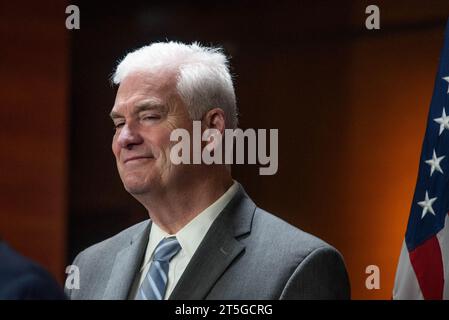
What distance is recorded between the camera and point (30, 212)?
2.96m

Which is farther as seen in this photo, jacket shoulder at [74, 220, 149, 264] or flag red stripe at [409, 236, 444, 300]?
flag red stripe at [409, 236, 444, 300]

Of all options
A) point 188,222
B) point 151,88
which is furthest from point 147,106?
point 188,222

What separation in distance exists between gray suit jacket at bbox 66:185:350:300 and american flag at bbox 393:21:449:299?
18.3 inches

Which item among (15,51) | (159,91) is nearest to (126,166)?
(159,91)

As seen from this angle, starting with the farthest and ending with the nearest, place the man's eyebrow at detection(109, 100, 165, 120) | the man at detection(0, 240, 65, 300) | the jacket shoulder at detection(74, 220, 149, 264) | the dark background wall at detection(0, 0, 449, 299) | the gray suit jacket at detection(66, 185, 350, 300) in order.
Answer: the dark background wall at detection(0, 0, 449, 299)
the jacket shoulder at detection(74, 220, 149, 264)
the man's eyebrow at detection(109, 100, 165, 120)
the gray suit jacket at detection(66, 185, 350, 300)
the man at detection(0, 240, 65, 300)

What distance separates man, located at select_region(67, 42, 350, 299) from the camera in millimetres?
2521

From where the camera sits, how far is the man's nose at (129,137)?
8.52ft

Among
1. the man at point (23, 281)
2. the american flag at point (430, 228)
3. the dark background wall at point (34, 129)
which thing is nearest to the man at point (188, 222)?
the dark background wall at point (34, 129)

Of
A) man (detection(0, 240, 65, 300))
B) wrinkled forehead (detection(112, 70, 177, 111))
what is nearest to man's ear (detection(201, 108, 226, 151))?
wrinkled forehead (detection(112, 70, 177, 111))

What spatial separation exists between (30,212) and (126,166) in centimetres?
53

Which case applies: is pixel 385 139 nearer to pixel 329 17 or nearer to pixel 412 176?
pixel 412 176

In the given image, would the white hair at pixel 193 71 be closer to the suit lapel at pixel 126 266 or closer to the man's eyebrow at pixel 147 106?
the man's eyebrow at pixel 147 106

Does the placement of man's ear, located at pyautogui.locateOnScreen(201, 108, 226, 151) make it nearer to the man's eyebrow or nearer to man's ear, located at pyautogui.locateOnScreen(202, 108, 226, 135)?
man's ear, located at pyautogui.locateOnScreen(202, 108, 226, 135)

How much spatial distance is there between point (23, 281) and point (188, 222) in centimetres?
80
